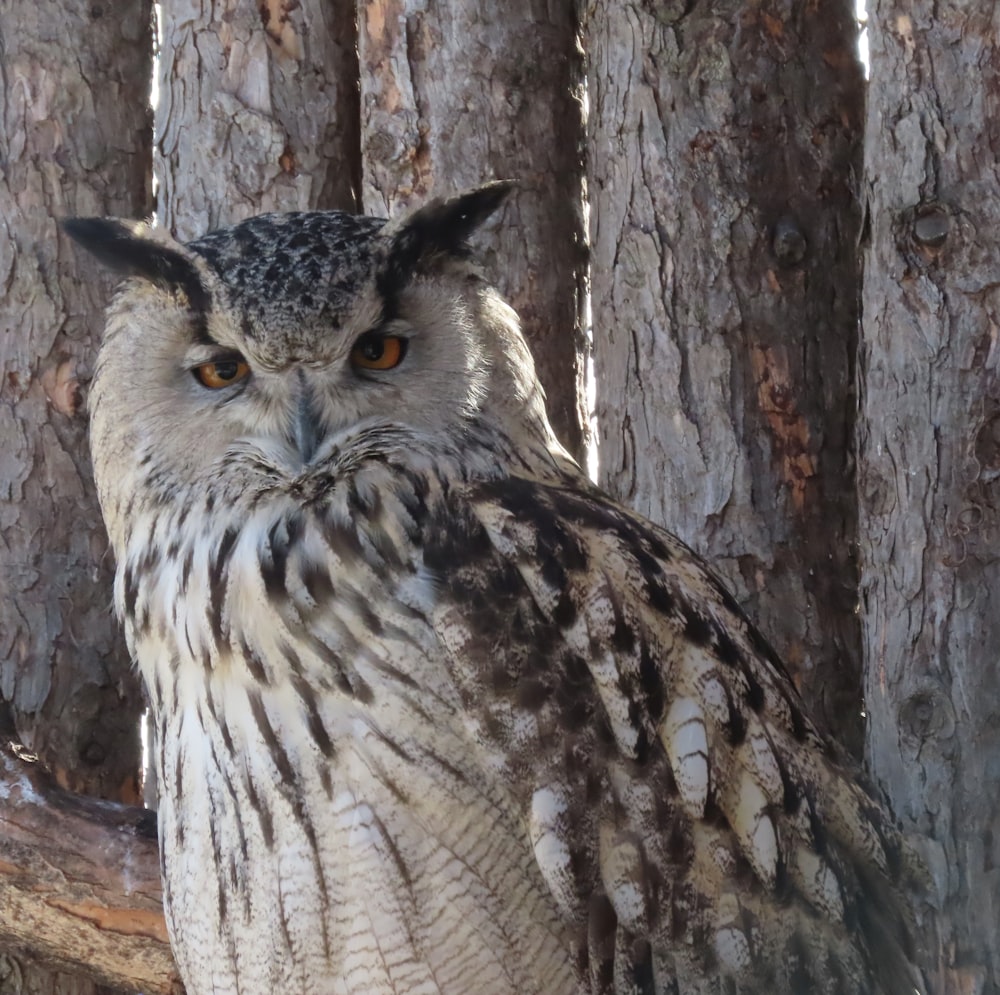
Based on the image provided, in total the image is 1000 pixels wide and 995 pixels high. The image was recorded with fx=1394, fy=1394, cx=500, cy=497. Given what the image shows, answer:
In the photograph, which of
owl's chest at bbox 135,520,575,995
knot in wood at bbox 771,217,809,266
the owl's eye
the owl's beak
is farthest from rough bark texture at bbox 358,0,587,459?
owl's chest at bbox 135,520,575,995

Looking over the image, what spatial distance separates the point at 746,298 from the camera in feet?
8.30

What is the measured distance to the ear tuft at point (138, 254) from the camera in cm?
187

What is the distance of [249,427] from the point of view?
185 centimetres

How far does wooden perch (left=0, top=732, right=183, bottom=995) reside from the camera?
95.1 inches

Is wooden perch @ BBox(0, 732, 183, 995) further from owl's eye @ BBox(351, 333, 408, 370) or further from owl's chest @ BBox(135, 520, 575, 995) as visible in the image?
owl's eye @ BBox(351, 333, 408, 370)

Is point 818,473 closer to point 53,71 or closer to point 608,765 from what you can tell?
point 608,765

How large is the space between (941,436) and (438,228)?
2.85 ft

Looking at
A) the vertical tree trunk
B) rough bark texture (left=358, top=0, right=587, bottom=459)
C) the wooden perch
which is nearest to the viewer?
the wooden perch

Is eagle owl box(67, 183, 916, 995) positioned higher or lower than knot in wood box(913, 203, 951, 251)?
lower

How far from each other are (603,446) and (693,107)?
2.10ft

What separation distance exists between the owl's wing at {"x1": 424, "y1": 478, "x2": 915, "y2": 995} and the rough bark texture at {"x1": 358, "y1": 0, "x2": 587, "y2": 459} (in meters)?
0.95

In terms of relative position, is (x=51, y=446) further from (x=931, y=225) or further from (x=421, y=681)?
(x=931, y=225)

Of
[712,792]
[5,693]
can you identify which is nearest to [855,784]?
[712,792]

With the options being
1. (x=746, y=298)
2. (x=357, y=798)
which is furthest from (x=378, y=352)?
(x=746, y=298)
